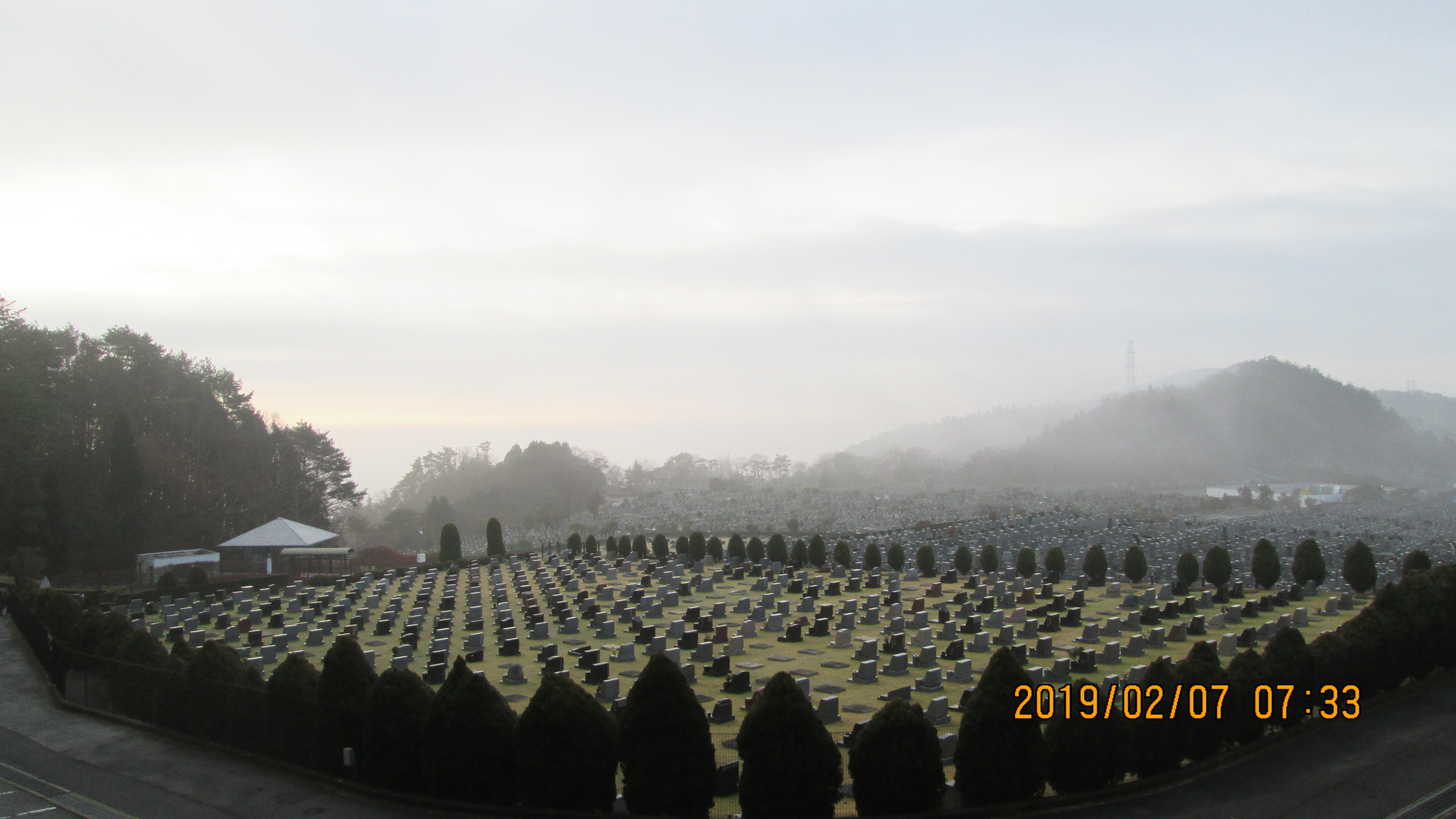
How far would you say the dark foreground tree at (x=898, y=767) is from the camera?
10008mm

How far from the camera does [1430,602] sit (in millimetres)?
16562

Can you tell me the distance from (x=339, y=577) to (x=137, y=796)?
90.8 ft

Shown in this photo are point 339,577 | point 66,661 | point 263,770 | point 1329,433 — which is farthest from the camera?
point 1329,433

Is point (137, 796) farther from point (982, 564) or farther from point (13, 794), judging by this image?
point (982, 564)

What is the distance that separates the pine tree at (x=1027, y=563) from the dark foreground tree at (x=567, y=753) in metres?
26.2

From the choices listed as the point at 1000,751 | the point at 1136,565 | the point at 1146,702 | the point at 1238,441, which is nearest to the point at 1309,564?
the point at 1136,565

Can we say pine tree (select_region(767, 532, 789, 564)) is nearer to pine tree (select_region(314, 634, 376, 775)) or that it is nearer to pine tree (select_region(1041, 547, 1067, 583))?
pine tree (select_region(1041, 547, 1067, 583))

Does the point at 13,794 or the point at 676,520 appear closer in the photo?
the point at 13,794

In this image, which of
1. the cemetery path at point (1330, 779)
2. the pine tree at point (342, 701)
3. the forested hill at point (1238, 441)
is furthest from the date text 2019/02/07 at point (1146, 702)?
the forested hill at point (1238, 441)

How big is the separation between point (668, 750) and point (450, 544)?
35.7 metres

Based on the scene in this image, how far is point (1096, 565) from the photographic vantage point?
Answer: 3184 cm

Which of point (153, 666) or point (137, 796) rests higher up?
point (153, 666)

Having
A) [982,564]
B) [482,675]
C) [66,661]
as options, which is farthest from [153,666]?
[982,564]

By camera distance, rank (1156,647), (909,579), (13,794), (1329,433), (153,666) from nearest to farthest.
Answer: (13,794) → (153,666) → (1156,647) → (909,579) → (1329,433)
